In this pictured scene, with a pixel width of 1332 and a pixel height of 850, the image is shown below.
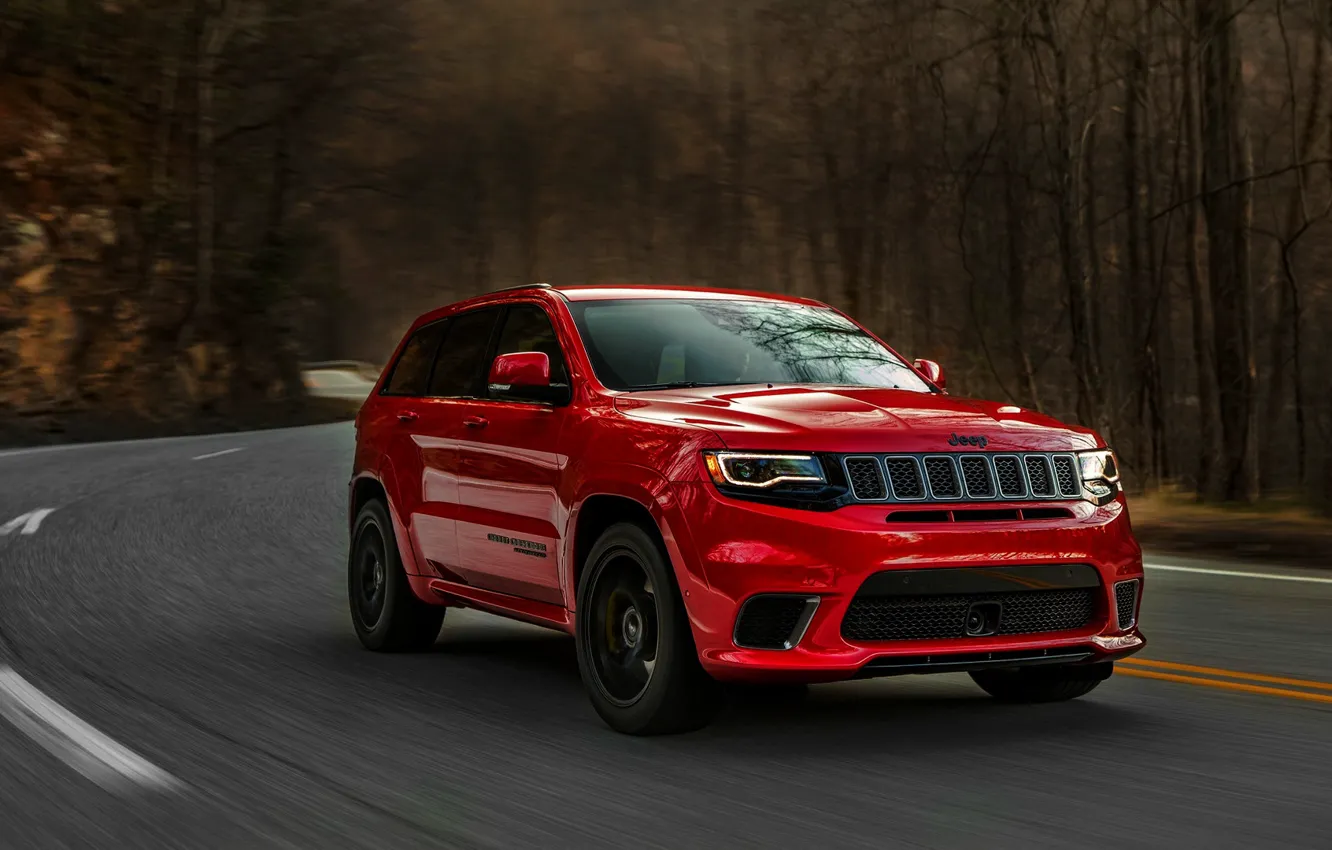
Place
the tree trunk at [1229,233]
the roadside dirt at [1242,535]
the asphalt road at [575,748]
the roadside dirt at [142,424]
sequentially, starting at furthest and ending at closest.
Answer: the roadside dirt at [142,424], the tree trunk at [1229,233], the roadside dirt at [1242,535], the asphalt road at [575,748]

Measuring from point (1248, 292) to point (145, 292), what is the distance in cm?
3497

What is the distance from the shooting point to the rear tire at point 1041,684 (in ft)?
24.0

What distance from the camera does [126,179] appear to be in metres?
48.6

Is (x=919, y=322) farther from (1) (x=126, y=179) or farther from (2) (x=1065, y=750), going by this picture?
(2) (x=1065, y=750)

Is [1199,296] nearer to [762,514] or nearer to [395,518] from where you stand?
[395,518]

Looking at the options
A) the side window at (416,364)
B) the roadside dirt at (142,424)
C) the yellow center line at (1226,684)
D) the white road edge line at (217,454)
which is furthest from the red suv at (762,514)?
the roadside dirt at (142,424)

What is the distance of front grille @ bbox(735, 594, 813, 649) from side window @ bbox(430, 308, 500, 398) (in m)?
2.67

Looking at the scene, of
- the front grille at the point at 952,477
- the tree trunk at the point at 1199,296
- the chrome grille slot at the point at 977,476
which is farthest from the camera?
the tree trunk at the point at 1199,296

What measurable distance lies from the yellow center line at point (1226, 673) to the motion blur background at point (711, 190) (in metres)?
7.95

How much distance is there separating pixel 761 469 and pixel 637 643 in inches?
36.7

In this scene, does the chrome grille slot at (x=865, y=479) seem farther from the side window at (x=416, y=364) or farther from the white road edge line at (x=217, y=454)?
the white road edge line at (x=217, y=454)

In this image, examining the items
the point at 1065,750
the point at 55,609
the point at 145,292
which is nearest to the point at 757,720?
the point at 1065,750

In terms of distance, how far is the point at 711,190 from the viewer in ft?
224

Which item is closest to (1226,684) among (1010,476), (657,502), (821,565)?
(1010,476)
